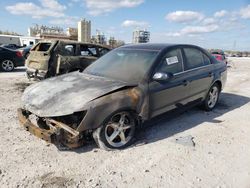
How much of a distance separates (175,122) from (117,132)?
1759 mm

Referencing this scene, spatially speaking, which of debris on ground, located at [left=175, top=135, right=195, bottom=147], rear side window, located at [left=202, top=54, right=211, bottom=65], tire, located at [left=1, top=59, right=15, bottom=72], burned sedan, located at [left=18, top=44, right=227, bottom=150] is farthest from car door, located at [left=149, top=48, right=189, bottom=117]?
tire, located at [left=1, top=59, right=15, bottom=72]

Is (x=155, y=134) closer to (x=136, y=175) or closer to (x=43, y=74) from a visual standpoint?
(x=136, y=175)

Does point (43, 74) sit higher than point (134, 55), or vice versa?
point (134, 55)

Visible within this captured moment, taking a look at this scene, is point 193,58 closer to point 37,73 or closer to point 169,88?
point 169,88

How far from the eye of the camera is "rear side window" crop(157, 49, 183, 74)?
4379 mm

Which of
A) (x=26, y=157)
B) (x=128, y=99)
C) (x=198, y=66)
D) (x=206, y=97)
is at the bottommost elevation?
(x=26, y=157)

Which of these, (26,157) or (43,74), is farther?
(43,74)

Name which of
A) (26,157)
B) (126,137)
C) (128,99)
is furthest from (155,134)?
(26,157)

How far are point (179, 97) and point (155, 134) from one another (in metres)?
0.86

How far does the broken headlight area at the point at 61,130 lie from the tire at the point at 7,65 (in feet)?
31.6

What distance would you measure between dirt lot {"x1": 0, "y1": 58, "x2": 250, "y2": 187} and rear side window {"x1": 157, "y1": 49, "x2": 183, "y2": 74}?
112 cm

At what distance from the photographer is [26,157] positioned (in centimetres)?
347

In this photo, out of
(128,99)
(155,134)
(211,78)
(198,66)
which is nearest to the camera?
(128,99)

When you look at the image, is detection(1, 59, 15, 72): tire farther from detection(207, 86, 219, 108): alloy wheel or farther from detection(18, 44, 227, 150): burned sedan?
detection(207, 86, 219, 108): alloy wheel
